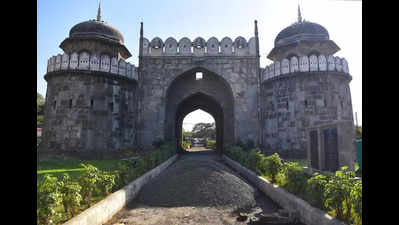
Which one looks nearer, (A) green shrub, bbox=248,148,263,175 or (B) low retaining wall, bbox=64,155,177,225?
(B) low retaining wall, bbox=64,155,177,225

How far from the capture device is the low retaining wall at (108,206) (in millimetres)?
3612

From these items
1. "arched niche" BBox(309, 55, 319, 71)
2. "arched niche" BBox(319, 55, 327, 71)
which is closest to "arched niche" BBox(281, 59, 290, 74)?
→ "arched niche" BBox(309, 55, 319, 71)

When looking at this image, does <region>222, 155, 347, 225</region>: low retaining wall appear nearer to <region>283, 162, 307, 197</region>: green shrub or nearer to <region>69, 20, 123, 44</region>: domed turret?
<region>283, 162, 307, 197</region>: green shrub

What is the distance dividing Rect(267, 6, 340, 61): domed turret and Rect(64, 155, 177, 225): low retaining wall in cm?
1186

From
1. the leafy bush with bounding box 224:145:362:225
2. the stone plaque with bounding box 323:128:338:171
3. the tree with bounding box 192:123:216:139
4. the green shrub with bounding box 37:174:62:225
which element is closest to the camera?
the green shrub with bounding box 37:174:62:225

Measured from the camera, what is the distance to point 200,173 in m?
7.36

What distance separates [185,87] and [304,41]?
7.89 m

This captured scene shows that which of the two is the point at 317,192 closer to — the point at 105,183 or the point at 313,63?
the point at 105,183

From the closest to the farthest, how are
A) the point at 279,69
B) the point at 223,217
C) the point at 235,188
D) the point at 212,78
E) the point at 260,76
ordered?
the point at 223,217 → the point at 235,188 → the point at 279,69 → the point at 260,76 → the point at 212,78

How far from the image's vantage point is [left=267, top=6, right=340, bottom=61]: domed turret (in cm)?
1448

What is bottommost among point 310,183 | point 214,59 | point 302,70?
point 310,183
